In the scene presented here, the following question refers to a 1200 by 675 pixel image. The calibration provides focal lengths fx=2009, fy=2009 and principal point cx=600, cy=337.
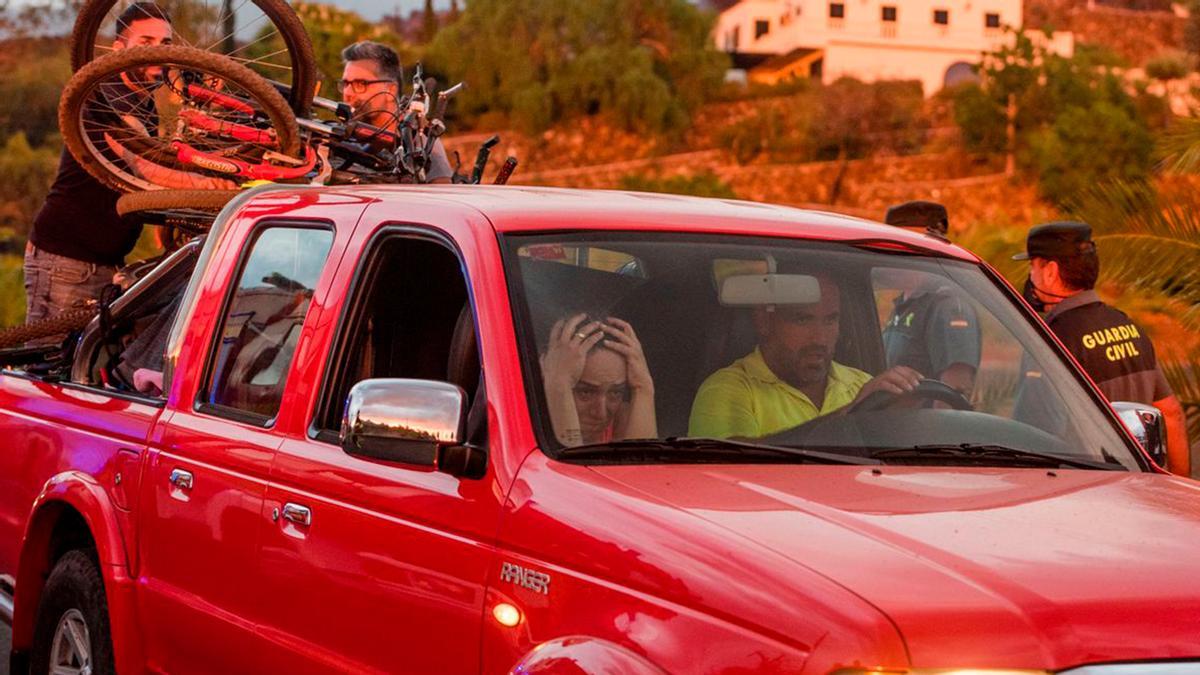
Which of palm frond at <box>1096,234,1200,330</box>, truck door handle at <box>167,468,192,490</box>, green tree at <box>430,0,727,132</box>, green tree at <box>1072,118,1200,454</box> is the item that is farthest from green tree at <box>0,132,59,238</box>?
truck door handle at <box>167,468,192,490</box>

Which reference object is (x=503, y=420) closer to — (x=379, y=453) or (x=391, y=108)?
(x=379, y=453)

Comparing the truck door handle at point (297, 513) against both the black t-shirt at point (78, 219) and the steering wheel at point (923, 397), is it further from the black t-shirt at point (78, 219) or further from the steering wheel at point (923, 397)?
the black t-shirt at point (78, 219)

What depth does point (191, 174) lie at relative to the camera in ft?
24.8

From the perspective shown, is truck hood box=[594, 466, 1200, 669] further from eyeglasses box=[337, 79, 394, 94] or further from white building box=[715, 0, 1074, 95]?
white building box=[715, 0, 1074, 95]

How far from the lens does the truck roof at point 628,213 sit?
15.3 feet

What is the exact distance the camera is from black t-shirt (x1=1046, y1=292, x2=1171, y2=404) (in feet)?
25.1

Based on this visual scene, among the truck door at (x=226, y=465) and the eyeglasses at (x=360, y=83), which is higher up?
the eyeglasses at (x=360, y=83)

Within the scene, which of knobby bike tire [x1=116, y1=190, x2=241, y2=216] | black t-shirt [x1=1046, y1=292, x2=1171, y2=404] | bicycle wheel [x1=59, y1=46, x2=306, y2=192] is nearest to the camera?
knobby bike tire [x1=116, y1=190, x2=241, y2=216]

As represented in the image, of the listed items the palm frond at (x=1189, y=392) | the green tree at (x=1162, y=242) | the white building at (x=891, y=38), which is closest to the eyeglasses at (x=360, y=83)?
the green tree at (x=1162, y=242)

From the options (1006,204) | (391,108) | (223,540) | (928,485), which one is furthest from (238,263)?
(1006,204)

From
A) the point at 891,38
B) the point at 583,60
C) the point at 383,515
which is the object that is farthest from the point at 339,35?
the point at 383,515

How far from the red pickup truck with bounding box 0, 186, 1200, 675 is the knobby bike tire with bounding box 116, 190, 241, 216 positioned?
2.51 feet

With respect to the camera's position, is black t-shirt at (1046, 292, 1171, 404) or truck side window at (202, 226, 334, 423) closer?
truck side window at (202, 226, 334, 423)

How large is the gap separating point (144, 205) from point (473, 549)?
10.8ft
